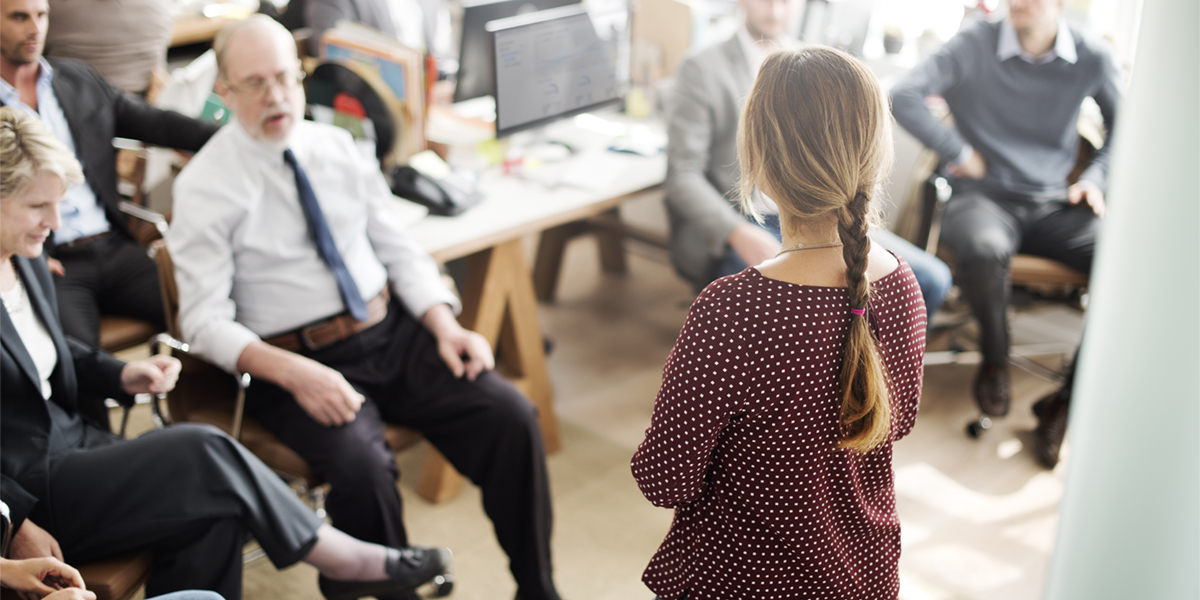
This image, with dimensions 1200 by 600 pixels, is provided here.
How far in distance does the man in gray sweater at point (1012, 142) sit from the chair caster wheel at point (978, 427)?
0.04 meters

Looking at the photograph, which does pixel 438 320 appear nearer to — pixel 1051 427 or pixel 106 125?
pixel 106 125

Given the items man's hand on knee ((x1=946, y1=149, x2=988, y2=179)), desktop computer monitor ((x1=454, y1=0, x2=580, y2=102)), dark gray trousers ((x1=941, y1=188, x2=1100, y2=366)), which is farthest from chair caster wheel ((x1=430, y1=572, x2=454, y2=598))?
man's hand on knee ((x1=946, y1=149, x2=988, y2=179))

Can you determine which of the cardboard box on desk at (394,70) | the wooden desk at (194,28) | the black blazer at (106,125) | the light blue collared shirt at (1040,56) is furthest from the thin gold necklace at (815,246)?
the wooden desk at (194,28)

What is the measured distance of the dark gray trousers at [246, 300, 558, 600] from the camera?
187cm

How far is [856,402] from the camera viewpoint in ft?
3.82

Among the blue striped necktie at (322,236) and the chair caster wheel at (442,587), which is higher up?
the blue striped necktie at (322,236)

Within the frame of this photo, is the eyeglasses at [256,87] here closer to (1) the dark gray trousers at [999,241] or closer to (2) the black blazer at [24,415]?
(2) the black blazer at [24,415]

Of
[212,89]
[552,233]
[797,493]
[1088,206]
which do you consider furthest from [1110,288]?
[552,233]

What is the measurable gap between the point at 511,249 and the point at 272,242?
27.4 inches

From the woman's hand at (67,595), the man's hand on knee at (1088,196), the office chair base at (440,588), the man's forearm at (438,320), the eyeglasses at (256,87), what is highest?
the eyeglasses at (256,87)

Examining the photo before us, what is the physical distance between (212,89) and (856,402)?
2.21 metres

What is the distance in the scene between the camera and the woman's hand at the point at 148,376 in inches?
70.0

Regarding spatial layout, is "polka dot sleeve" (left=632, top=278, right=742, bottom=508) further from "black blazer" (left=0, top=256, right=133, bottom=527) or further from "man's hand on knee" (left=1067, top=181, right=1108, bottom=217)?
"man's hand on knee" (left=1067, top=181, right=1108, bottom=217)

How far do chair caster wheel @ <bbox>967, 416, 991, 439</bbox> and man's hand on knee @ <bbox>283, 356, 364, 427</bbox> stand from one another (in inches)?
73.1
